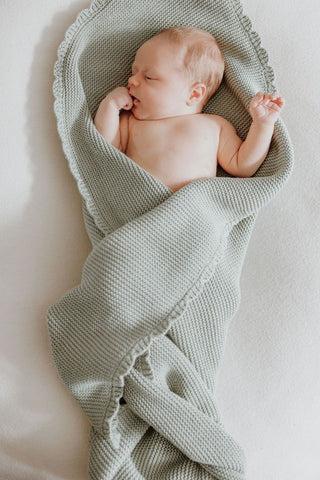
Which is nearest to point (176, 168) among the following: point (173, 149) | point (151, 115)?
point (173, 149)

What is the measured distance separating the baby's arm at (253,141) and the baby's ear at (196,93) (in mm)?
84

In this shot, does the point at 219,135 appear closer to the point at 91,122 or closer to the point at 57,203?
the point at 91,122

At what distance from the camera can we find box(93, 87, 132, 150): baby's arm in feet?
4.37

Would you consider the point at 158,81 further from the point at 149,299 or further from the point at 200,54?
the point at 149,299

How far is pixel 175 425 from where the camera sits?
1136mm

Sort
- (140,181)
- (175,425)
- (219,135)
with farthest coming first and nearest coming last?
(219,135) < (140,181) < (175,425)

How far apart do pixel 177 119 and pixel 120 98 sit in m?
0.14

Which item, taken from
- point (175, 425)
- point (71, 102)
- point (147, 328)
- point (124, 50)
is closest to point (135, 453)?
point (175, 425)

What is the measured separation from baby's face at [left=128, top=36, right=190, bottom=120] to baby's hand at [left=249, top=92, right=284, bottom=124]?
7.2 inches

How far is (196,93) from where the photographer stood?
1383 millimetres

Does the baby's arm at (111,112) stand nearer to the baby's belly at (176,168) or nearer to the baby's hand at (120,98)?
the baby's hand at (120,98)

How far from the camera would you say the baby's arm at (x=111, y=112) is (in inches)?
52.5

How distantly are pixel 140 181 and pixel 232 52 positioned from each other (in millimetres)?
407

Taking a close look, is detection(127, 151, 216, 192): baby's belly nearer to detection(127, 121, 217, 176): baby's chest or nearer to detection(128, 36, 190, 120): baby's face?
detection(127, 121, 217, 176): baby's chest
